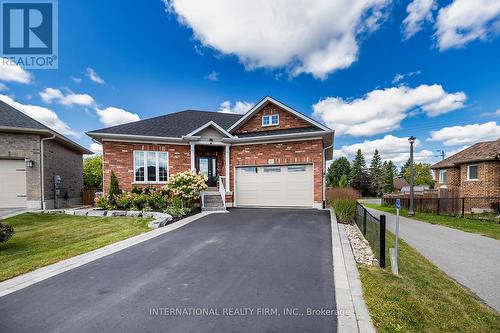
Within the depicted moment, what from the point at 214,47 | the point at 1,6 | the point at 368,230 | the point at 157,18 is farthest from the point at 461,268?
the point at 1,6

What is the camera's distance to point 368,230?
21.3ft

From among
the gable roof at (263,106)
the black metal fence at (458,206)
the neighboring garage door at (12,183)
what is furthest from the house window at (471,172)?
the neighboring garage door at (12,183)

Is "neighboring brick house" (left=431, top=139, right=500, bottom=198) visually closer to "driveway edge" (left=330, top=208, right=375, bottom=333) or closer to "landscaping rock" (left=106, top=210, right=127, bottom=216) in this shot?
"driveway edge" (left=330, top=208, right=375, bottom=333)

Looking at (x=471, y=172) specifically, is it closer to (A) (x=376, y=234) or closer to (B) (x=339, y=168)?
(A) (x=376, y=234)

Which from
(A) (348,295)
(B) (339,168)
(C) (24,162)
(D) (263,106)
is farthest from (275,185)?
(B) (339,168)

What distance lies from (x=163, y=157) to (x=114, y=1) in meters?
8.29

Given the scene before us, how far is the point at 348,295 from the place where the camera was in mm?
3232

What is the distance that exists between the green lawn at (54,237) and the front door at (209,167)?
5343 mm

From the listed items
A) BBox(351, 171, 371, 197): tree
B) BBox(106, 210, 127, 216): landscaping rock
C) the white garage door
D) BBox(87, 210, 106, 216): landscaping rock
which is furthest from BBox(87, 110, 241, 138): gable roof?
BBox(351, 171, 371, 197): tree

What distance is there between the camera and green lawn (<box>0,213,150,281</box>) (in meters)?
4.82

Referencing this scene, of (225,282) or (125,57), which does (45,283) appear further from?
(125,57)

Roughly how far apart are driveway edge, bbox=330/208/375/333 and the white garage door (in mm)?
6410

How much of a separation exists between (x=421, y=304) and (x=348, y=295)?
98 centimetres

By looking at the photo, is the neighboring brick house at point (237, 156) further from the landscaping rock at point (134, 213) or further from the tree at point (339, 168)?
the tree at point (339, 168)
